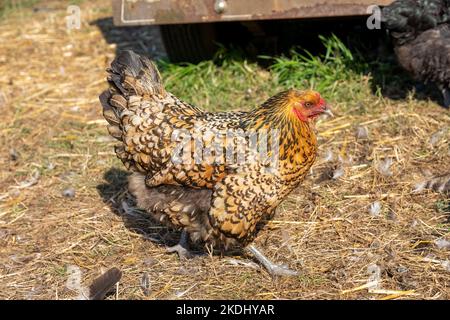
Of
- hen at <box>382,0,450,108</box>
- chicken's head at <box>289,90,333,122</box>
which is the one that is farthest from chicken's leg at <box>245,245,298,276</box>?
hen at <box>382,0,450,108</box>

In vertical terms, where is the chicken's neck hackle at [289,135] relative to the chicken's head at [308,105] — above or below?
below

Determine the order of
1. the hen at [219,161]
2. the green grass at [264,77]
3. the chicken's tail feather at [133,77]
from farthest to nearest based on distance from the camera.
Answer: the green grass at [264,77], the chicken's tail feather at [133,77], the hen at [219,161]

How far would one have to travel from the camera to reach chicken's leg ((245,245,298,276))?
12.4ft

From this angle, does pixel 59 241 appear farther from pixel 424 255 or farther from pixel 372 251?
pixel 424 255

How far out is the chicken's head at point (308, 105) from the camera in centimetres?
364

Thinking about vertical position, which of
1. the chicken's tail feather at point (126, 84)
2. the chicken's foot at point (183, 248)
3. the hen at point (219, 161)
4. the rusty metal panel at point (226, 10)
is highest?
the rusty metal panel at point (226, 10)

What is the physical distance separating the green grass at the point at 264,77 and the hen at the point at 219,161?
1965 millimetres

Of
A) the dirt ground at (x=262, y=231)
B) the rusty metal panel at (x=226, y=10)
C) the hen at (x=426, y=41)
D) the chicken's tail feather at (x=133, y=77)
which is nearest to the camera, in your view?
the dirt ground at (x=262, y=231)

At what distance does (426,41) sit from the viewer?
5.45 meters

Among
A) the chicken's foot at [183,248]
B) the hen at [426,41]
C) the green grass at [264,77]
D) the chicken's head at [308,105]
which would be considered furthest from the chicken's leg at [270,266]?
the hen at [426,41]

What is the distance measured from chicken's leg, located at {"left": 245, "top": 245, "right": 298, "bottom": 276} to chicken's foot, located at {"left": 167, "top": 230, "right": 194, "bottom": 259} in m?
0.40

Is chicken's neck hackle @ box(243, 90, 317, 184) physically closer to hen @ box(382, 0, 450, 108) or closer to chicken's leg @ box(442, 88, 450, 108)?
hen @ box(382, 0, 450, 108)

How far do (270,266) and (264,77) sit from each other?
9.12 ft

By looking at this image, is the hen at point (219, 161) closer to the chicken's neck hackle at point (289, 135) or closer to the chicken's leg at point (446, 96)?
the chicken's neck hackle at point (289, 135)
